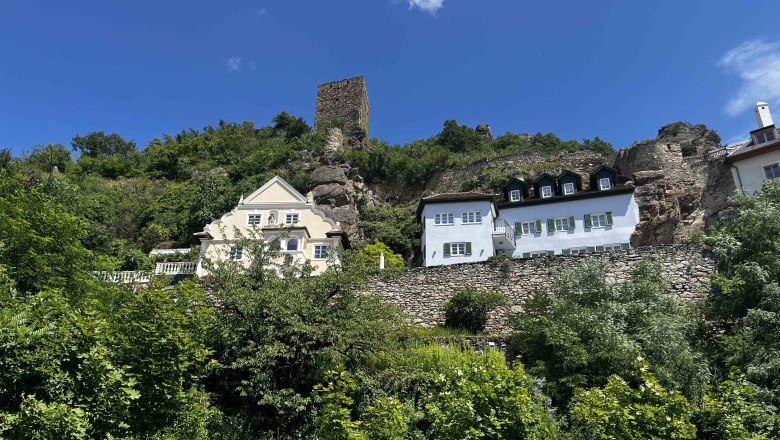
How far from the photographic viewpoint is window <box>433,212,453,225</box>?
123 feet

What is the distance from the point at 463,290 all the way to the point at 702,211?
2426 centimetres

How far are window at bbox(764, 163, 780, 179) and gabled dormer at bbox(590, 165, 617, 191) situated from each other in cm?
851

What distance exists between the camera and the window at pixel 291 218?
36.9m

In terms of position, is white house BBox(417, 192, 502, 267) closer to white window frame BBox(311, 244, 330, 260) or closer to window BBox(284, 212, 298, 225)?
white window frame BBox(311, 244, 330, 260)

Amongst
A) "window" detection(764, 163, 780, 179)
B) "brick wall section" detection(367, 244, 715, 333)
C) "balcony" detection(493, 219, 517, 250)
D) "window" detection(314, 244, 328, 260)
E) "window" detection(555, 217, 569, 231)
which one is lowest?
"brick wall section" detection(367, 244, 715, 333)

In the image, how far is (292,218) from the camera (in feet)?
122

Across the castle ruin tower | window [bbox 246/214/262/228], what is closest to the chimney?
window [bbox 246/214/262/228]

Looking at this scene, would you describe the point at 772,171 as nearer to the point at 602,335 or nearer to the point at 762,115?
the point at 762,115

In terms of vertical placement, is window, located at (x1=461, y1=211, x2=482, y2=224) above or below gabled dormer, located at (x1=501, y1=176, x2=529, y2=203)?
below

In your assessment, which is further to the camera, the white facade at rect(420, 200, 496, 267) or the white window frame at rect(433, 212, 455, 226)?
the white window frame at rect(433, 212, 455, 226)

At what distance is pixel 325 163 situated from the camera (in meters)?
51.4

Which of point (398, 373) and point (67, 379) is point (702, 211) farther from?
point (67, 379)

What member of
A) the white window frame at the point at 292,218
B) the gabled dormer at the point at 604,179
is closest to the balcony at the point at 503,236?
the gabled dormer at the point at 604,179

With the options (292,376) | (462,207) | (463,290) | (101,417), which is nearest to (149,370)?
(101,417)
